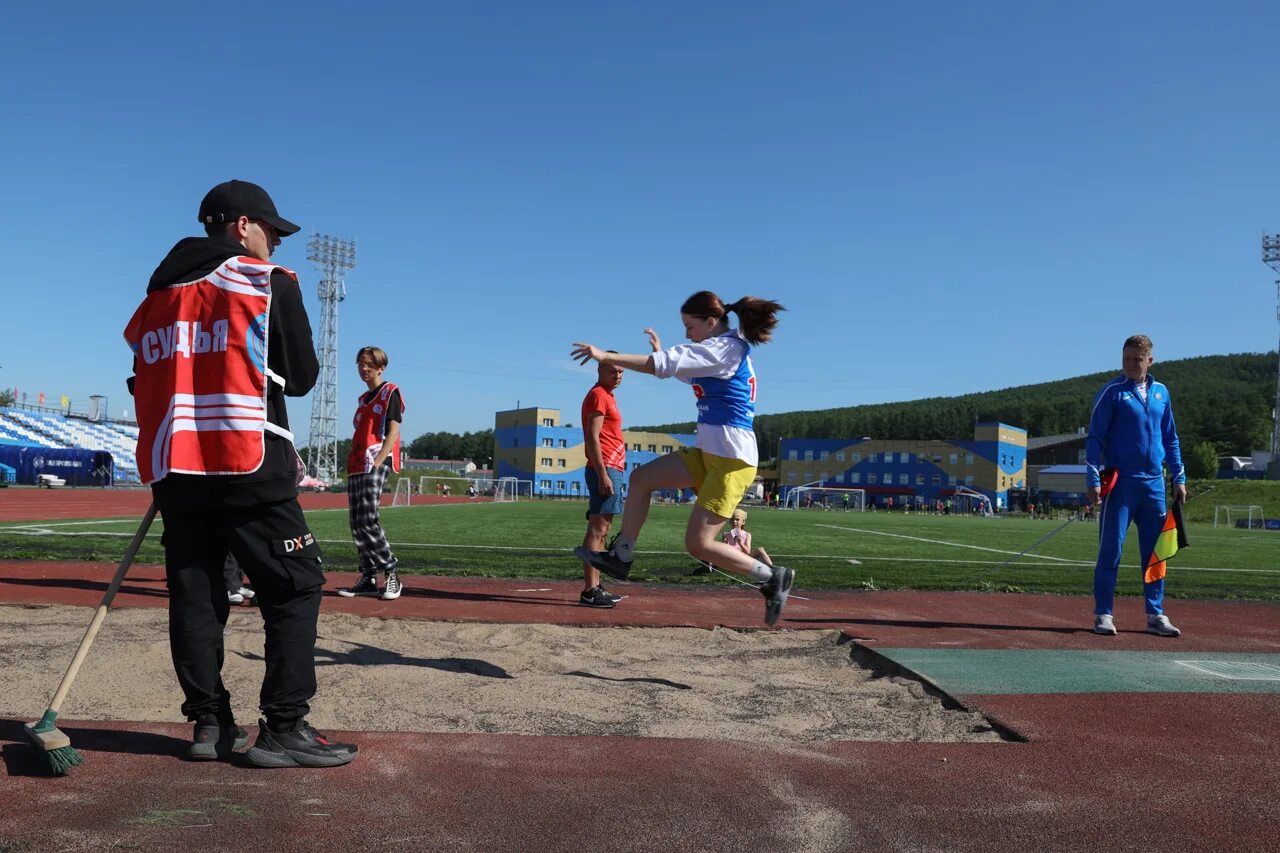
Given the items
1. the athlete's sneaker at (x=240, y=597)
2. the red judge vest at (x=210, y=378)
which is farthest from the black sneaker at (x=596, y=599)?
the red judge vest at (x=210, y=378)

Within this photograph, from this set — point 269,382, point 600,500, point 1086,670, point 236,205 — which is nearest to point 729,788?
point 269,382

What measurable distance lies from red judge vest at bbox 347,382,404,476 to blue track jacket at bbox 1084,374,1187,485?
215 inches

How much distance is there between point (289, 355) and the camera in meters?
3.22

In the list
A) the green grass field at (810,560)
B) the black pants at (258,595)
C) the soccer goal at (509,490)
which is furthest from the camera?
the soccer goal at (509,490)

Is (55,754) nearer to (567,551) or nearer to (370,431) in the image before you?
(370,431)

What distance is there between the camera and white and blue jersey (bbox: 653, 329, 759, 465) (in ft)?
15.9

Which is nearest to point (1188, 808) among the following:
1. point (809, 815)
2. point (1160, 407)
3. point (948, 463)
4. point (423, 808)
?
point (809, 815)

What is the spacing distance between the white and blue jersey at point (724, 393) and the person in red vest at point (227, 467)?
2.15 m

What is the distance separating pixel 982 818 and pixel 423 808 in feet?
5.25

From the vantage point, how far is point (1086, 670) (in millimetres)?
5090

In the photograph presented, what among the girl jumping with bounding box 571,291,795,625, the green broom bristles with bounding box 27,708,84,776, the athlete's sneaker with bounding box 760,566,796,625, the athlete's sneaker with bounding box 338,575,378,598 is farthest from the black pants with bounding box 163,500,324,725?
the athlete's sneaker with bounding box 338,575,378,598

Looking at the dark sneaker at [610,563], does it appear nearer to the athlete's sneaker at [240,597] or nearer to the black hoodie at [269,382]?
the black hoodie at [269,382]

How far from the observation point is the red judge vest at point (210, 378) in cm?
303

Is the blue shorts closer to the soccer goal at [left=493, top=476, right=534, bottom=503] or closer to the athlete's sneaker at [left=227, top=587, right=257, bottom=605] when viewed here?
the athlete's sneaker at [left=227, top=587, right=257, bottom=605]
